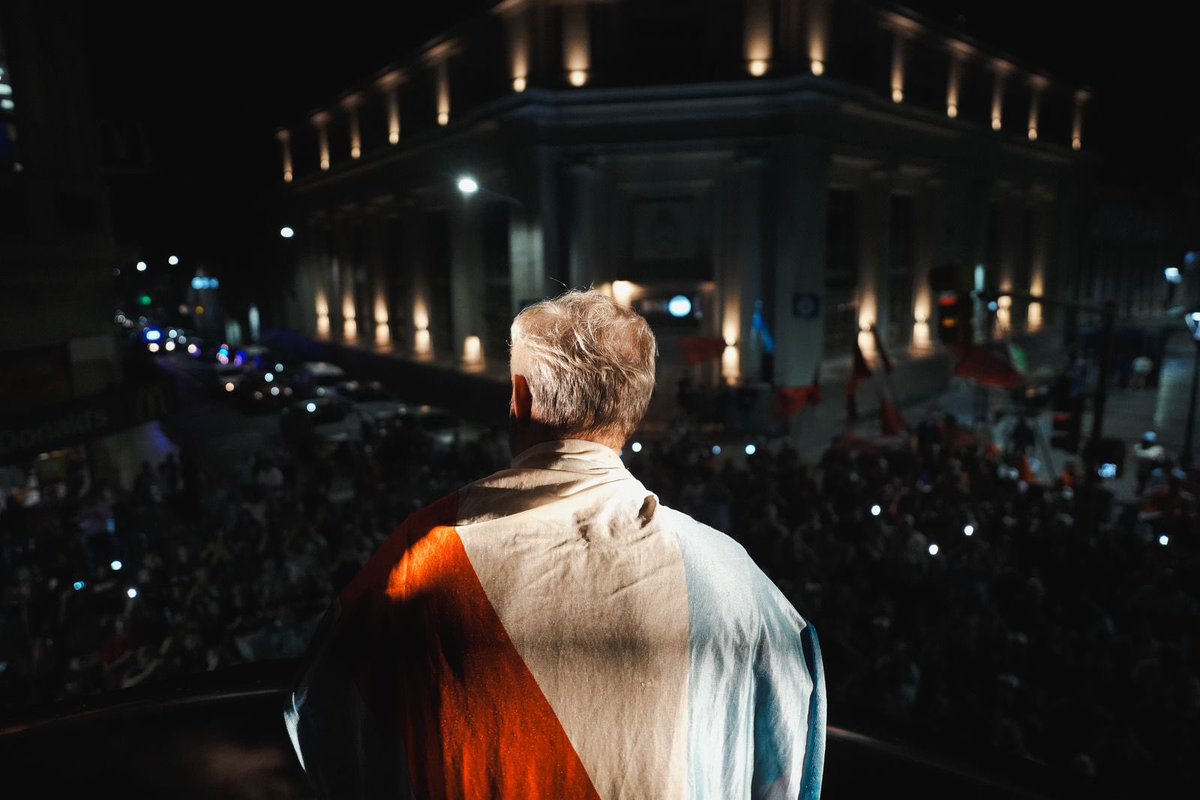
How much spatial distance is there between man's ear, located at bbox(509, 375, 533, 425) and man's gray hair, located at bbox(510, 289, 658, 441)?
15mm

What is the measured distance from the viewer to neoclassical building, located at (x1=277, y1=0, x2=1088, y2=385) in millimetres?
23234

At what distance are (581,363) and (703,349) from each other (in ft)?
67.0

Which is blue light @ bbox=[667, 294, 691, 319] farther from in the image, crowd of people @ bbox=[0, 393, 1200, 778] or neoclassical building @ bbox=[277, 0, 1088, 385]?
crowd of people @ bbox=[0, 393, 1200, 778]

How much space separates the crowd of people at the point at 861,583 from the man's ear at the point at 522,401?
166cm

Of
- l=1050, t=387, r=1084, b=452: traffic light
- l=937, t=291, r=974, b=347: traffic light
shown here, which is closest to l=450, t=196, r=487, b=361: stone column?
l=937, t=291, r=974, b=347: traffic light

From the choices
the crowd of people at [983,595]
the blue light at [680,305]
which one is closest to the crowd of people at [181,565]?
the crowd of people at [983,595]

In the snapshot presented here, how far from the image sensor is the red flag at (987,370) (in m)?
15.9

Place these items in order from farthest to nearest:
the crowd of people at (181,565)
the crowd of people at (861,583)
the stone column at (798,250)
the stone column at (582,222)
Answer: the stone column at (582,222)
the stone column at (798,250)
the crowd of people at (181,565)
the crowd of people at (861,583)

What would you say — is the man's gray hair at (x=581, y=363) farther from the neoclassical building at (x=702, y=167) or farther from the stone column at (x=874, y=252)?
the stone column at (x=874, y=252)

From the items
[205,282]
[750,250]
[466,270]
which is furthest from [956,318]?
[205,282]

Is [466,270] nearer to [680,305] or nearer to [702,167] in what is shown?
[680,305]

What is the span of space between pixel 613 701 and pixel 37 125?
17826mm

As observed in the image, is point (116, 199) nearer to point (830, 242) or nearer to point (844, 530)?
point (830, 242)

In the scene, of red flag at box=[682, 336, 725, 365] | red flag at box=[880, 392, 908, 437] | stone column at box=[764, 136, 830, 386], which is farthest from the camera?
stone column at box=[764, 136, 830, 386]
